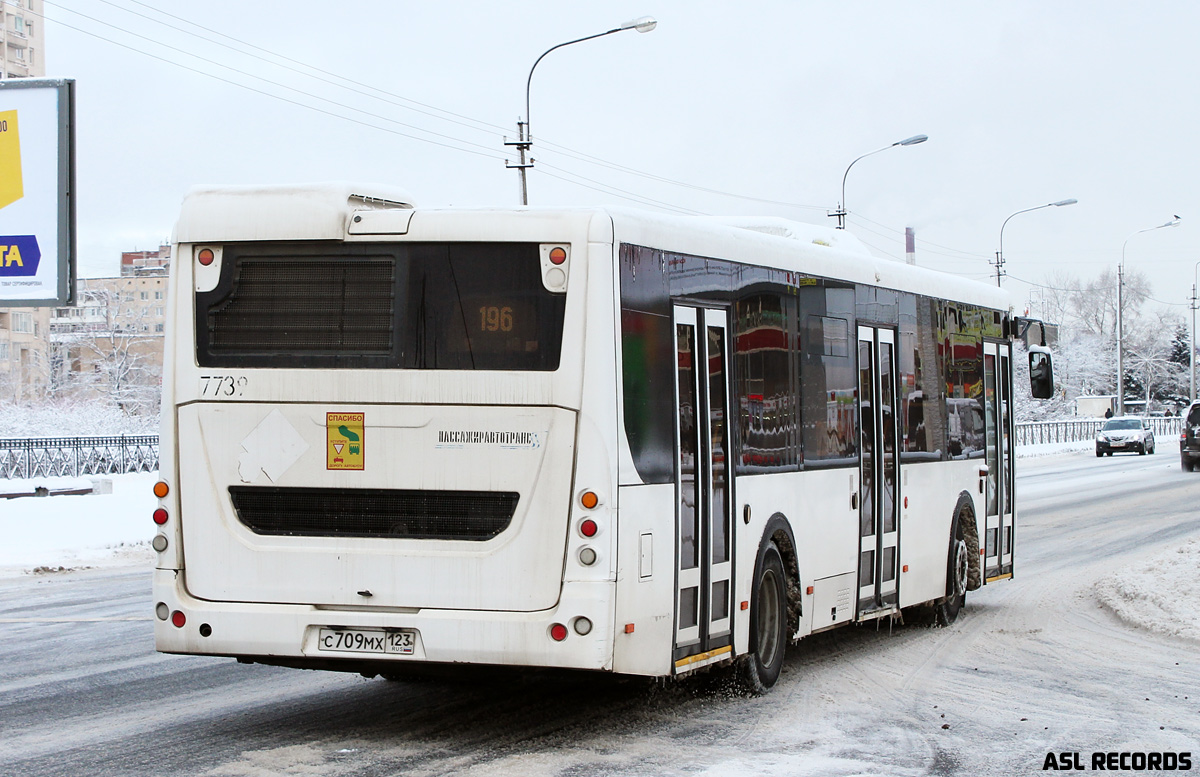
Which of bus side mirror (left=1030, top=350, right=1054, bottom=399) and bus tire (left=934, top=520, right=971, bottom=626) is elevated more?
bus side mirror (left=1030, top=350, right=1054, bottom=399)

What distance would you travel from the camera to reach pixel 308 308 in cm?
803

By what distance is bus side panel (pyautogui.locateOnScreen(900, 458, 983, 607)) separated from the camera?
39.4 ft

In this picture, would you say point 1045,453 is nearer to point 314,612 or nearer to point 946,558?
point 946,558

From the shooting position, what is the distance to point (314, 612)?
7.79m

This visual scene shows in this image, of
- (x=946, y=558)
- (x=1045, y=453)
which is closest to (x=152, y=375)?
(x=1045, y=453)

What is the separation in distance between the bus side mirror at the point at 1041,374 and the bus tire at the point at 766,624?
18.9ft

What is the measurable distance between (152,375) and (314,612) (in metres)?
69.7

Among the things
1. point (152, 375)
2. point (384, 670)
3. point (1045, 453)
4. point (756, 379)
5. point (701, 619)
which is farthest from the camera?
point (152, 375)

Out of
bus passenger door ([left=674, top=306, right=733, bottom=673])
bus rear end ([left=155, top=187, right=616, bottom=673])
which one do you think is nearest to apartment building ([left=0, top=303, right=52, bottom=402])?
bus rear end ([left=155, top=187, right=616, bottom=673])

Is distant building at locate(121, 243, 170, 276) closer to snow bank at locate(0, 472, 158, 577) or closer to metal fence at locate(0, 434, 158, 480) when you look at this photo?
metal fence at locate(0, 434, 158, 480)

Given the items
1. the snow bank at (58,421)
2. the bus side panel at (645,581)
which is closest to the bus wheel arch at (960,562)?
the bus side panel at (645,581)

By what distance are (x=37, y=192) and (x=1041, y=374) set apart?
15.9m

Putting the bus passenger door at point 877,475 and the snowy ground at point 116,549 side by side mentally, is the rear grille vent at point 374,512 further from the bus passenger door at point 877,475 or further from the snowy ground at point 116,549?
the snowy ground at point 116,549

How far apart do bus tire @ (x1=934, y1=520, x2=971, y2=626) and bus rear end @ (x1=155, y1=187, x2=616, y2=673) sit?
6.37 meters
